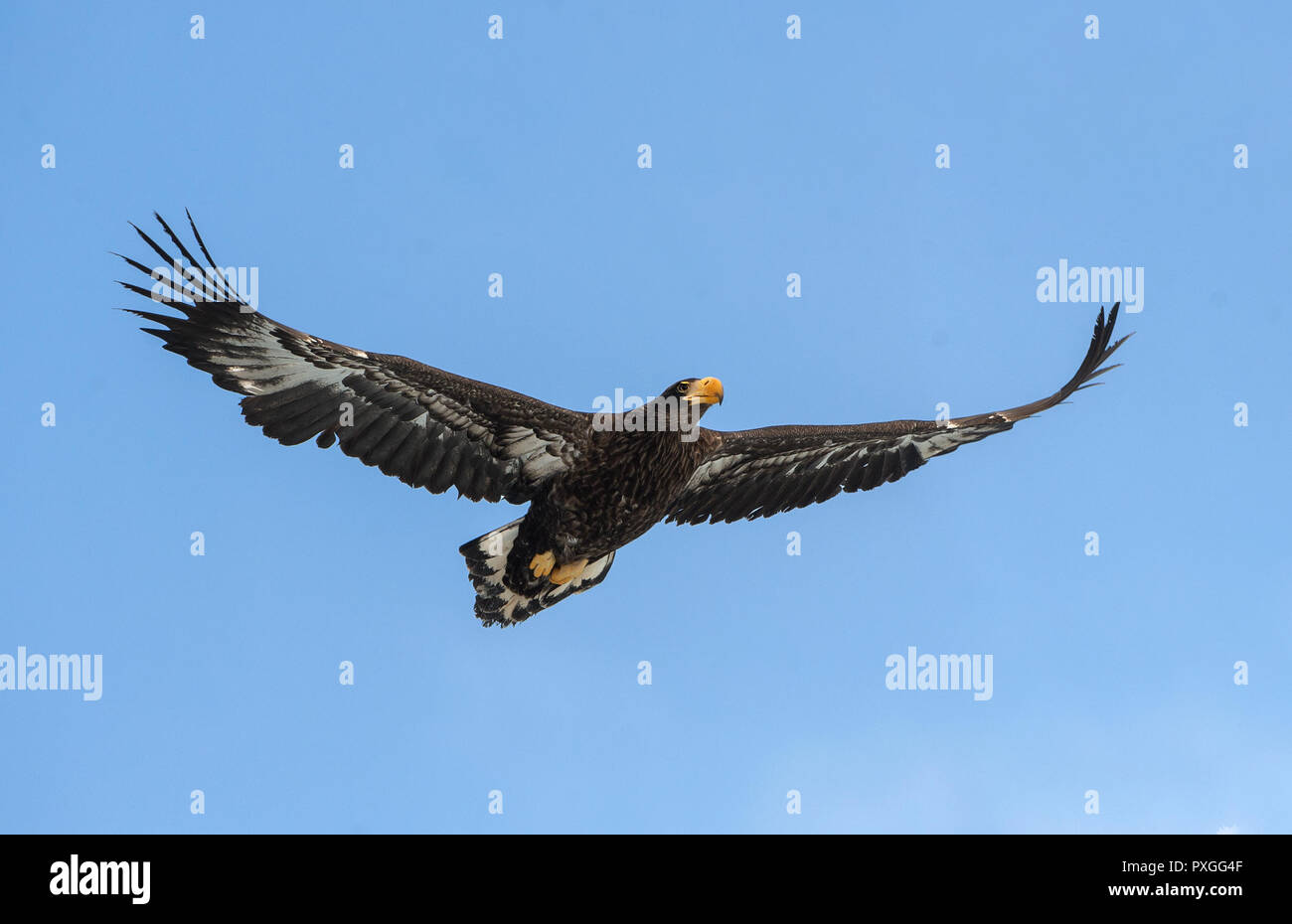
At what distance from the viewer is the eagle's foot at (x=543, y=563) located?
36.3 feet

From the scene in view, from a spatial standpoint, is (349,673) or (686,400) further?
(349,673)

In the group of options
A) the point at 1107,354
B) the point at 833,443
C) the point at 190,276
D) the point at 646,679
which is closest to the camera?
the point at 190,276

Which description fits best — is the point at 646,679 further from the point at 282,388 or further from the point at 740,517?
the point at 282,388

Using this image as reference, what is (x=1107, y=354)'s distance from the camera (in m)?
11.0

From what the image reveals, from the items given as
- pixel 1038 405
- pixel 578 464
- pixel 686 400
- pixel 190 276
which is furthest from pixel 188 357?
pixel 1038 405

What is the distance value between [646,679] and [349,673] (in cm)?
303

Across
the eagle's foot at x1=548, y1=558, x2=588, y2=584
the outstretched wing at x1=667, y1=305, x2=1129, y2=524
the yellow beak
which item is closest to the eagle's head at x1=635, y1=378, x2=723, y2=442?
the yellow beak

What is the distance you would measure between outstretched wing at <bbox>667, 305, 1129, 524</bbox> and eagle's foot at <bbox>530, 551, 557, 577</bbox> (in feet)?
4.66

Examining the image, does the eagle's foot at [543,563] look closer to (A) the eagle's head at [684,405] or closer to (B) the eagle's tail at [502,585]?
(B) the eagle's tail at [502,585]

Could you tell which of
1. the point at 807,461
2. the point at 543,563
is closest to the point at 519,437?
the point at 543,563

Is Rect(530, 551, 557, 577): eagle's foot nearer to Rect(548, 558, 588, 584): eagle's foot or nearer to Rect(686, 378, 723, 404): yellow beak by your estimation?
Rect(548, 558, 588, 584): eagle's foot

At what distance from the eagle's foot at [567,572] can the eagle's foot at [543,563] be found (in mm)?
86

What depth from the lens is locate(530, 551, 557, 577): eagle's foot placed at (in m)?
11.1

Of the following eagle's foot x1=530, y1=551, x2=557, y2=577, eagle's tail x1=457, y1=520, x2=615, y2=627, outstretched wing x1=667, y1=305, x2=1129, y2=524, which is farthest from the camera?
outstretched wing x1=667, y1=305, x2=1129, y2=524
